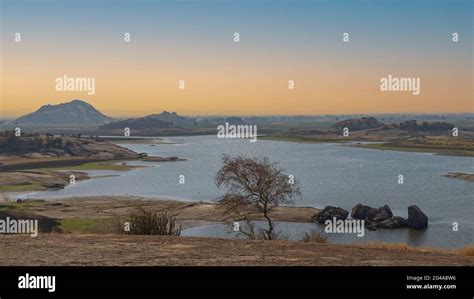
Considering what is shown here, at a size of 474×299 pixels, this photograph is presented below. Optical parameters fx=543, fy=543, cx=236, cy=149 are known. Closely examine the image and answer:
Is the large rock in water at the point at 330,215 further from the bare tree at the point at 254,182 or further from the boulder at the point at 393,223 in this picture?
the bare tree at the point at 254,182

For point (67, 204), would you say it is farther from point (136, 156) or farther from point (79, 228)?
point (136, 156)

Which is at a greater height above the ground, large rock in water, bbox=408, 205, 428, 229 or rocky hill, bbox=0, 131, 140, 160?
rocky hill, bbox=0, 131, 140, 160

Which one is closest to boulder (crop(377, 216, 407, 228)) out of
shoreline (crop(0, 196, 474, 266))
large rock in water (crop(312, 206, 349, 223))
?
large rock in water (crop(312, 206, 349, 223))

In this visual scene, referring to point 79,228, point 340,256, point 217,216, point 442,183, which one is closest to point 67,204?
point 79,228

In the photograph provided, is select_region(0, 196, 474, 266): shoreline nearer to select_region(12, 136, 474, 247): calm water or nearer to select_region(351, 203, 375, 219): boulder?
select_region(12, 136, 474, 247): calm water

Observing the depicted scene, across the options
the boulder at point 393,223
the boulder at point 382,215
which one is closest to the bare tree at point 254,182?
the boulder at point 393,223

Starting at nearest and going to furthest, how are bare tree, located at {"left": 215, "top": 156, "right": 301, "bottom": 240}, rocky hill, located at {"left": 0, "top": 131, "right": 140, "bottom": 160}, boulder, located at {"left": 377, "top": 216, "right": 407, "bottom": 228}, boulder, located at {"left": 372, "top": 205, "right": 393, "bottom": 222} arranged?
bare tree, located at {"left": 215, "top": 156, "right": 301, "bottom": 240} → boulder, located at {"left": 377, "top": 216, "right": 407, "bottom": 228} → boulder, located at {"left": 372, "top": 205, "right": 393, "bottom": 222} → rocky hill, located at {"left": 0, "top": 131, "right": 140, "bottom": 160}

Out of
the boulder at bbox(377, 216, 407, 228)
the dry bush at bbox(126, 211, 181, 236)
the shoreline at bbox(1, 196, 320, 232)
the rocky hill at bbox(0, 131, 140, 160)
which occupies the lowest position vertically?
the boulder at bbox(377, 216, 407, 228)
